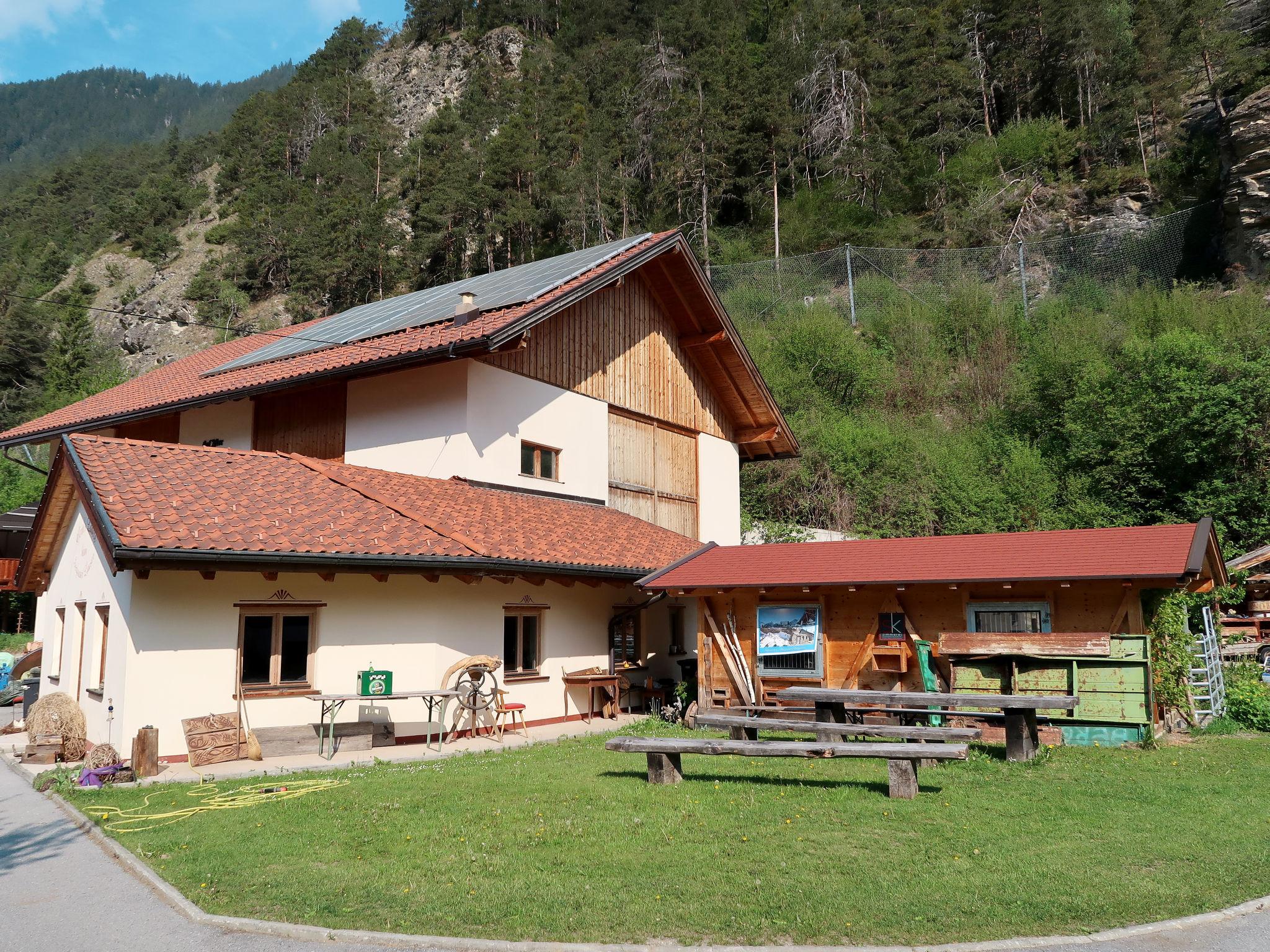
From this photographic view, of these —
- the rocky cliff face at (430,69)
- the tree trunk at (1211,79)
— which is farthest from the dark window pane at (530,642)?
the rocky cliff face at (430,69)

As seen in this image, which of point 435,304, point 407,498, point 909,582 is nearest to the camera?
point 909,582

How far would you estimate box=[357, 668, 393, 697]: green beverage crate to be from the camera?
13.5m

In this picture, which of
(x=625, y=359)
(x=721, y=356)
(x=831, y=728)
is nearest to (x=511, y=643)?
(x=831, y=728)

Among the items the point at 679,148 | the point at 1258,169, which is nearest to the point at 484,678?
the point at 1258,169

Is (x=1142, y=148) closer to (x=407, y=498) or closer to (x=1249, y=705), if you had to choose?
(x=1249, y=705)

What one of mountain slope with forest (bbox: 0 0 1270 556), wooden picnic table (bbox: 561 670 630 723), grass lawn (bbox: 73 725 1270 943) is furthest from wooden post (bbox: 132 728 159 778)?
mountain slope with forest (bbox: 0 0 1270 556)

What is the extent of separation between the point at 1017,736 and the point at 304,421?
47.5 ft

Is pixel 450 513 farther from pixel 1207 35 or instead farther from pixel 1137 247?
pixel 1207 35

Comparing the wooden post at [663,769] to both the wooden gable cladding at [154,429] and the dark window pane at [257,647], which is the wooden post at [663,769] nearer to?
the dark window pane at [257,647]

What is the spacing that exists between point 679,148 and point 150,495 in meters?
42.4

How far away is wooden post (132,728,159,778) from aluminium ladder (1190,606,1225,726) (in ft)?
46.1

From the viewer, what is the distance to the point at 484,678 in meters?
15.2

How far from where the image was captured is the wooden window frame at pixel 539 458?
18.6 m

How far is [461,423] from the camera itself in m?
17.2
